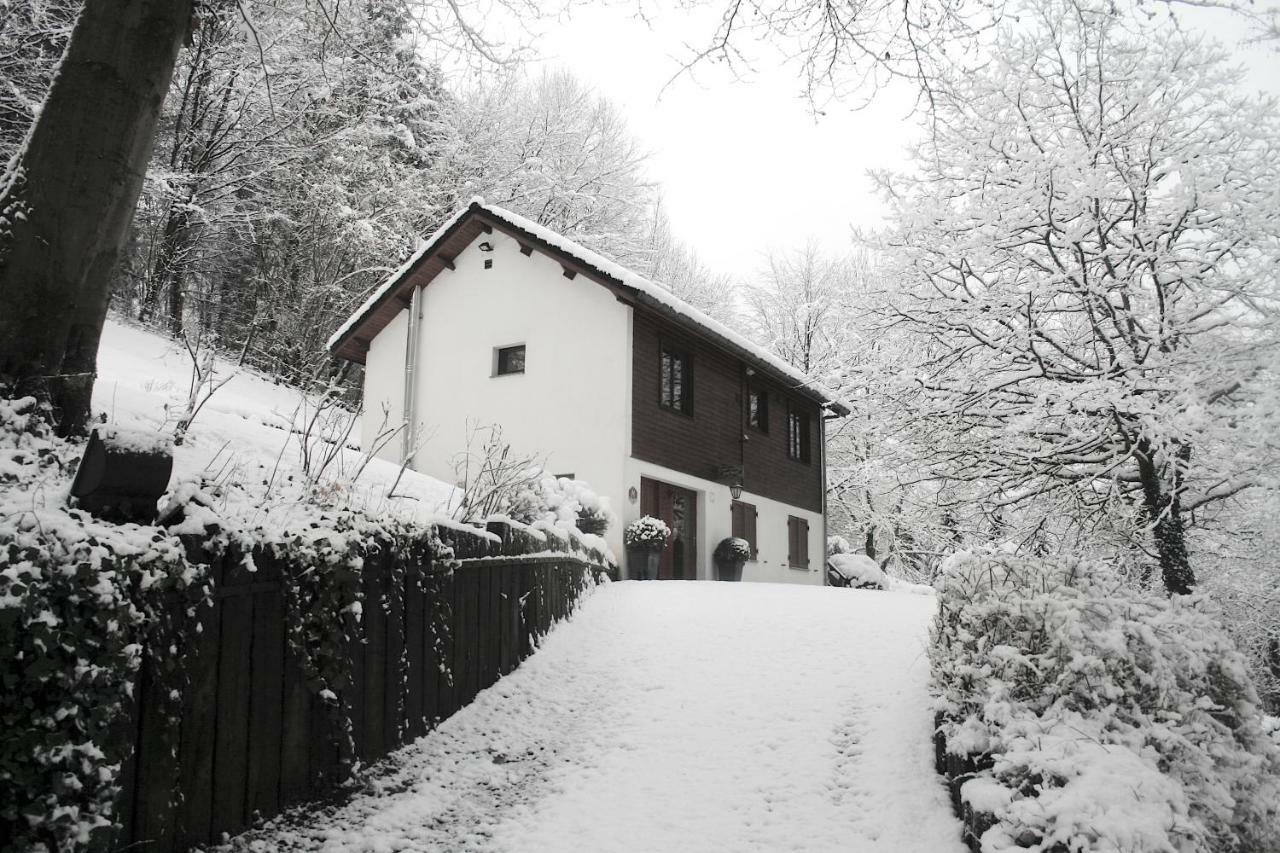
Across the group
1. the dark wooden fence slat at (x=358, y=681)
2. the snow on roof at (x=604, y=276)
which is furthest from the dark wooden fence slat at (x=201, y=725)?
the snow on roof at (x=604, y=276)

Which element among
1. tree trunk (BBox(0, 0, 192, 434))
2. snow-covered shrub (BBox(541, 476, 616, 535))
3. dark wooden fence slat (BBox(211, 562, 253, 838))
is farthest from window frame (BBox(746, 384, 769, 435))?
dark wooden fence slat (BBox(211, 562, 253, 838))

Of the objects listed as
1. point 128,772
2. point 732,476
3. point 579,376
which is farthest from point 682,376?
point 128,772

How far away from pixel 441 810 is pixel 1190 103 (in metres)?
10.1

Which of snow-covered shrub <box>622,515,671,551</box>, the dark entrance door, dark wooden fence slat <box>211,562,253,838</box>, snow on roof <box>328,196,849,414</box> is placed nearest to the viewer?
dark wooden fence slat <box>211,562,253,838</box>

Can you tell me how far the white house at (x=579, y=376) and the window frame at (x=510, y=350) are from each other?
30 millimetres

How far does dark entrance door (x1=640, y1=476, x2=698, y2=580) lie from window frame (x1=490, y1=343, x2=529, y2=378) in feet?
10.6

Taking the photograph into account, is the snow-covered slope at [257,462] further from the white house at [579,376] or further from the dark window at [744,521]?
the dark window at [744,521]

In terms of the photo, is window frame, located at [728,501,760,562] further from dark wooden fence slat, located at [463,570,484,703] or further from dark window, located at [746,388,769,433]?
dark wooden fence slat, located at [463,570,484,703]

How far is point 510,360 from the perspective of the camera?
1712 centimetres

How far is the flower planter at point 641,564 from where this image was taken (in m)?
14.6

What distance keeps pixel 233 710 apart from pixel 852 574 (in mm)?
21821

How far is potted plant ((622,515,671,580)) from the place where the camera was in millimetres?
14586

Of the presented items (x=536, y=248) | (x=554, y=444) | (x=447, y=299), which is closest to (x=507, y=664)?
(x=554, y=444)

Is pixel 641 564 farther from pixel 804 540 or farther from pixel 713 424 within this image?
pixel 804 540
